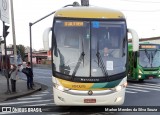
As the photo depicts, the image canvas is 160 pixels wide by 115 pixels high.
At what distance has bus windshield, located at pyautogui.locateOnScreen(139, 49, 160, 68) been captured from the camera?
22.0m

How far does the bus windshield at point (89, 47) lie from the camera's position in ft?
33.4

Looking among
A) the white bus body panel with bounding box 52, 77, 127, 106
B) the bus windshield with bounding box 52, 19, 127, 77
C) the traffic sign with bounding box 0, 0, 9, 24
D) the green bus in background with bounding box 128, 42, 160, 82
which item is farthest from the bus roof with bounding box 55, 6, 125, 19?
the green bus in background with bounding box 128, 42, 160, 82

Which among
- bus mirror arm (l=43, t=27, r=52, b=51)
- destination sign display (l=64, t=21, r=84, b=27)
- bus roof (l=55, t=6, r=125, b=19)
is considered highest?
bus roof (l=55, t=6, r=125, b=19)

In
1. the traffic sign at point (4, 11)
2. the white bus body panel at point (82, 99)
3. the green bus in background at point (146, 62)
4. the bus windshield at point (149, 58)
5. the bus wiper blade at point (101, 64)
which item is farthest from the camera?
the bus windshield at point (149, 58)

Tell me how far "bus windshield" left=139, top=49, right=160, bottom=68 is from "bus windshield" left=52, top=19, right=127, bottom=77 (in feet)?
38.5

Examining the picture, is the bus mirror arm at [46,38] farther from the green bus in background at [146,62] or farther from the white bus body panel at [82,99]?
the green bus in background at [146,62]

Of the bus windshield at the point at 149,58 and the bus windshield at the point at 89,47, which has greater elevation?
the bus windshield at the point at 89,47

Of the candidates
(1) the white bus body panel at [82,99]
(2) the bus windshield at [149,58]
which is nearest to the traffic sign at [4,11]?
(1) the white bus body panel at [82,99]

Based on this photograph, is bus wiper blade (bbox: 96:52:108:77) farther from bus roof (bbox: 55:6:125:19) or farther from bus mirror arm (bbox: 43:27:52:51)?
bus mirror arm (bbox: 43:27:52:51)

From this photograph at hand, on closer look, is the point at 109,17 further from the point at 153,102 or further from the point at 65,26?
the point at 153,102

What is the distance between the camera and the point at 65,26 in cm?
1058

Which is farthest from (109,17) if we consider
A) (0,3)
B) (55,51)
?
(0,3)

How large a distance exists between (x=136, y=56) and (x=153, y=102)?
896cm

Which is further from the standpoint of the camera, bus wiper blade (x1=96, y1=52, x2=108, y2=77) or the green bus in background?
the green bus in background
